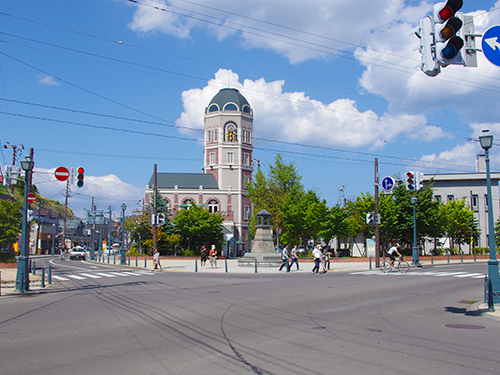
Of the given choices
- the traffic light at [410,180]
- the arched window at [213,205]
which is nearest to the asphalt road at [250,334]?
the traffic light at [410,180]

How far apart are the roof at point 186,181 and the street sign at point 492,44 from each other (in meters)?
72.5

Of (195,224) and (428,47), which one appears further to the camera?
(195,224)

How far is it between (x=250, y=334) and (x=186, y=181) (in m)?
73.0

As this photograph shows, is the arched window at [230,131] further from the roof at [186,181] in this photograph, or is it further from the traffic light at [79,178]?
the traffic light at [79,178]

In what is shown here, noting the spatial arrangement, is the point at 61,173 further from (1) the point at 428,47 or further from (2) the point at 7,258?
(2) the point at 7,258

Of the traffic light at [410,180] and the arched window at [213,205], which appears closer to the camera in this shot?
the traffic light at [410,180]

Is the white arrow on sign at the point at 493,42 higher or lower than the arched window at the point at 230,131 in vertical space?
lower

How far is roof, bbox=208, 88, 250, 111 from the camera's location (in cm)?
7912

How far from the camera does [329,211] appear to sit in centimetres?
4581

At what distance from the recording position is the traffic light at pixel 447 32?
287 inches

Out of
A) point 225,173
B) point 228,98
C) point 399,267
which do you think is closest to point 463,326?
point 399,267

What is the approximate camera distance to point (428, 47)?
302 inches

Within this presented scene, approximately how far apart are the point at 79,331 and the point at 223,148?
71.9 meters

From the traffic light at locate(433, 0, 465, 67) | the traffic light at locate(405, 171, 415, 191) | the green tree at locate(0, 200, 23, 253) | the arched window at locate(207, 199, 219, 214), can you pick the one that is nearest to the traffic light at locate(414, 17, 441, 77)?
the traffic light at locate(433, 0, 465, 67)
